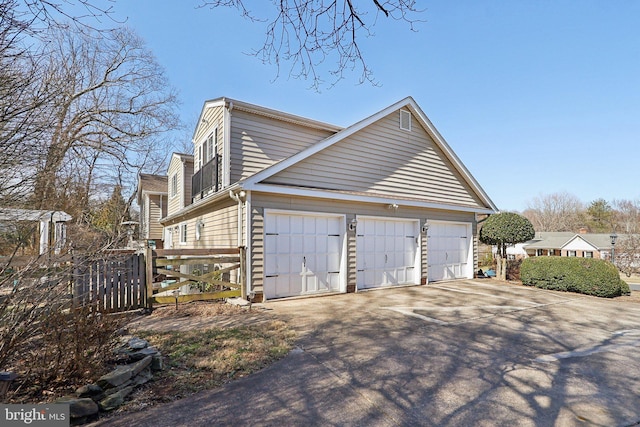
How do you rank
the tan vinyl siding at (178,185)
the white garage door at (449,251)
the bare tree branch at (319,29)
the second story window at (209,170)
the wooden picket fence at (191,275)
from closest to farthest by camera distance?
the bare tree branch at (319,29) < the wooden picket fence at (191,275) < the second story window at (209,170) < the white garage door at (449,251) < the tan vinyl siding at (178,185)

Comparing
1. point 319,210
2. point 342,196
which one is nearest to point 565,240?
point 342,196

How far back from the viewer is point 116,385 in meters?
3.10

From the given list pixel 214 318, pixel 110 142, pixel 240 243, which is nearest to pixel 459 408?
pixel 214 318

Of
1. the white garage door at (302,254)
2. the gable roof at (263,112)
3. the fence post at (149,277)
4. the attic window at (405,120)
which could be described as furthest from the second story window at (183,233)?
the attic window at (405,120)

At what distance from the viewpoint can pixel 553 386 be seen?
3.47 m

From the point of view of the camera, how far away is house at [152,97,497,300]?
26.3 feet

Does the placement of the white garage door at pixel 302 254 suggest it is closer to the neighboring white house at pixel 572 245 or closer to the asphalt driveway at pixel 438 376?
the asphalt driveway at pixel 438 376

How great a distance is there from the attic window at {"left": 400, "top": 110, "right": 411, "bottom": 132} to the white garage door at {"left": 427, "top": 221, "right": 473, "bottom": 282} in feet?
10.7

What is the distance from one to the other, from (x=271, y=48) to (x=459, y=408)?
13.0 feet

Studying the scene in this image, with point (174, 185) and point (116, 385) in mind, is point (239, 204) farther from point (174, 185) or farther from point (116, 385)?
point (174, 185)

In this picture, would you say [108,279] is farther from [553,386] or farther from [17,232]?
[553,386]

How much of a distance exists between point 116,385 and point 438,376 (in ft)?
10.8

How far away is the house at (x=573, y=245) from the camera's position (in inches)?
1374

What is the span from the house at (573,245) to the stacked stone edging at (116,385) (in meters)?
41.4
